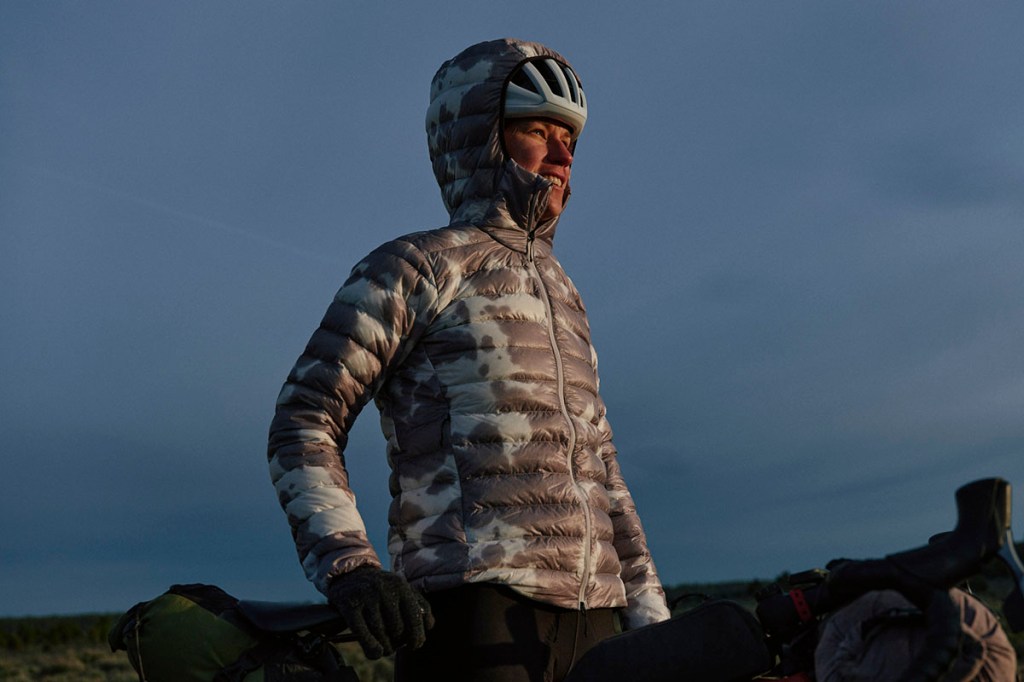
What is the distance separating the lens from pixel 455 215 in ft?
13.8

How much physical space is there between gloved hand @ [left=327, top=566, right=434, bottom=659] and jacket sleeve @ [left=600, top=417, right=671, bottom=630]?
1209mm

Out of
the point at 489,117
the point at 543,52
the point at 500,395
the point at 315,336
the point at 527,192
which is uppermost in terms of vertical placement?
the point at 543,52

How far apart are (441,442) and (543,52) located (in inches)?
68.8

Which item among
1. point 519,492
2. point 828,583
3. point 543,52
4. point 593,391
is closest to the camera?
point 828,583

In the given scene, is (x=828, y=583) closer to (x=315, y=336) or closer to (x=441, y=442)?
(x=441, y=442)

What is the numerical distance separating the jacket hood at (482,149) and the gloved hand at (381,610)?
1.45 m

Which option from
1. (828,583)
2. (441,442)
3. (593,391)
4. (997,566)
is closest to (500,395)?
(441,442)

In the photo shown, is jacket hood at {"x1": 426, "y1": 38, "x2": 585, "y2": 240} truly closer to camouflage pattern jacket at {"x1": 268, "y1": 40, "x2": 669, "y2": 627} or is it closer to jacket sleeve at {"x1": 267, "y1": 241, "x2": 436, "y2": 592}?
camouflage pattern jacket at {"x1": 268, "y1": 40, "x2": 669, "y2": 627}

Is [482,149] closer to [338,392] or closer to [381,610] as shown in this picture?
[338,392]

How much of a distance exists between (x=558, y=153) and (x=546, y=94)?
0.75ft

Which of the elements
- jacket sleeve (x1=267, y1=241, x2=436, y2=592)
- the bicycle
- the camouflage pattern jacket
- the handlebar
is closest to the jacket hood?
the camouflage pattern jacket

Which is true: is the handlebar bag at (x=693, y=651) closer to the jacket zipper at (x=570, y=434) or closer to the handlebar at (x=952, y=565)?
the handlebar at (x=952, y=565)

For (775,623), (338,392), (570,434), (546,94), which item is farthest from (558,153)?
(775,623)

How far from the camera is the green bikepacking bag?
327 centimetres
